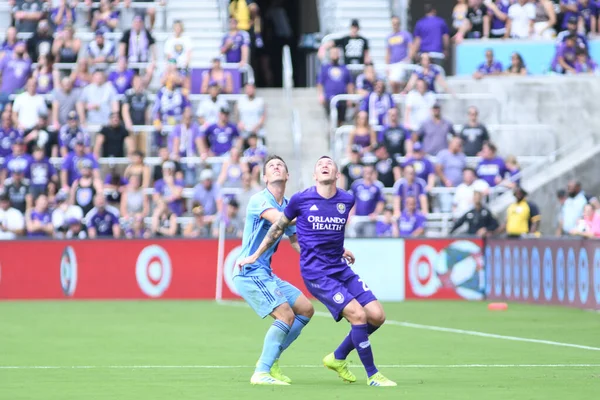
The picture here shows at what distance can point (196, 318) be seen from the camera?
67.9 feet

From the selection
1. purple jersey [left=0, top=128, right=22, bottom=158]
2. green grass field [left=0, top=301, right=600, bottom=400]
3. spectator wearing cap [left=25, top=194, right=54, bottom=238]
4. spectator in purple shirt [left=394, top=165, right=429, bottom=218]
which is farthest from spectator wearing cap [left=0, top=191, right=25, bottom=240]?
spectator in purple shirt [left=394, top=165, right=429, bottom=218]

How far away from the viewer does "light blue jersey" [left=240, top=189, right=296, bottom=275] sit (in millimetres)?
11891

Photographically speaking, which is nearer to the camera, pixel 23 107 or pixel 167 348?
pixel 167 348

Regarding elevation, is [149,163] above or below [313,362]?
above

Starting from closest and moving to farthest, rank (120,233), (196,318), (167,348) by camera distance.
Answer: (167,348) < (196,318) < (120,233)

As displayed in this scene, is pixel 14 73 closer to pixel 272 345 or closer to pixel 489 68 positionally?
pixel 489 68

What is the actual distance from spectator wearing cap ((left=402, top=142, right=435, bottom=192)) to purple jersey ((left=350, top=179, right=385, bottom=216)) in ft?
3.18

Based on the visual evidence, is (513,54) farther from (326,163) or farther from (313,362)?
(326,163)

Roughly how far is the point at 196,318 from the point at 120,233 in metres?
5.41

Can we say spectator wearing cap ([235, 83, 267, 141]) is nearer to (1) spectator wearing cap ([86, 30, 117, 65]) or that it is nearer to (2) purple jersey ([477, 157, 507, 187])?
(1) spectator wearing cap ([86, 30, 117, 65])

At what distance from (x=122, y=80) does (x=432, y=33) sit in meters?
6.81

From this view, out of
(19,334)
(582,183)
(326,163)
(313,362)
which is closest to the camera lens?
(326,163)

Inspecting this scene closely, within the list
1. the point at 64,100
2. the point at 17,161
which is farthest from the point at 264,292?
the point at 64,100

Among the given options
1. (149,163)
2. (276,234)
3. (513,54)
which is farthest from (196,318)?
(513,54)
